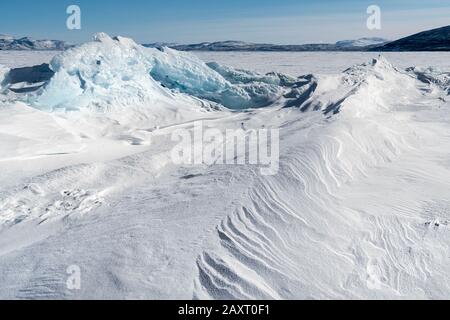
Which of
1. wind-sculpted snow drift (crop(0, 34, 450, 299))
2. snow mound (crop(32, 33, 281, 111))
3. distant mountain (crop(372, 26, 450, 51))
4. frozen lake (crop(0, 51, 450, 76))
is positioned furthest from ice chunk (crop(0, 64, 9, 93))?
distant mountain (crop(372, 26, 450, 51))

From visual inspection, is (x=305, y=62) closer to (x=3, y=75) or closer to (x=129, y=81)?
(x=129, y=81)

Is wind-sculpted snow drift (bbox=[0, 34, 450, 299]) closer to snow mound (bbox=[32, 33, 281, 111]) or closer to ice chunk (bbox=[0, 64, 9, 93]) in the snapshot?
snow mound (bbox=[32, 33, 281, 111])

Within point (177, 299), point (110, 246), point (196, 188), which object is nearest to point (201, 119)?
point (196, 188)

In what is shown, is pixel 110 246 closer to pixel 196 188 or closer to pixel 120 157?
pixel 196 188

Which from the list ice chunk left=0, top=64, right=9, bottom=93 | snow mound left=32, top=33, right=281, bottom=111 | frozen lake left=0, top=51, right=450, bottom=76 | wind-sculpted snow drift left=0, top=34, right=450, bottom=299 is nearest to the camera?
wind-sculpted snow drift left=0, top=34, right=450, bottom=299

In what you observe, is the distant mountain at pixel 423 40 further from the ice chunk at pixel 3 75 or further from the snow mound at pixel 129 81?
the ice chunk at pixel 3 75
